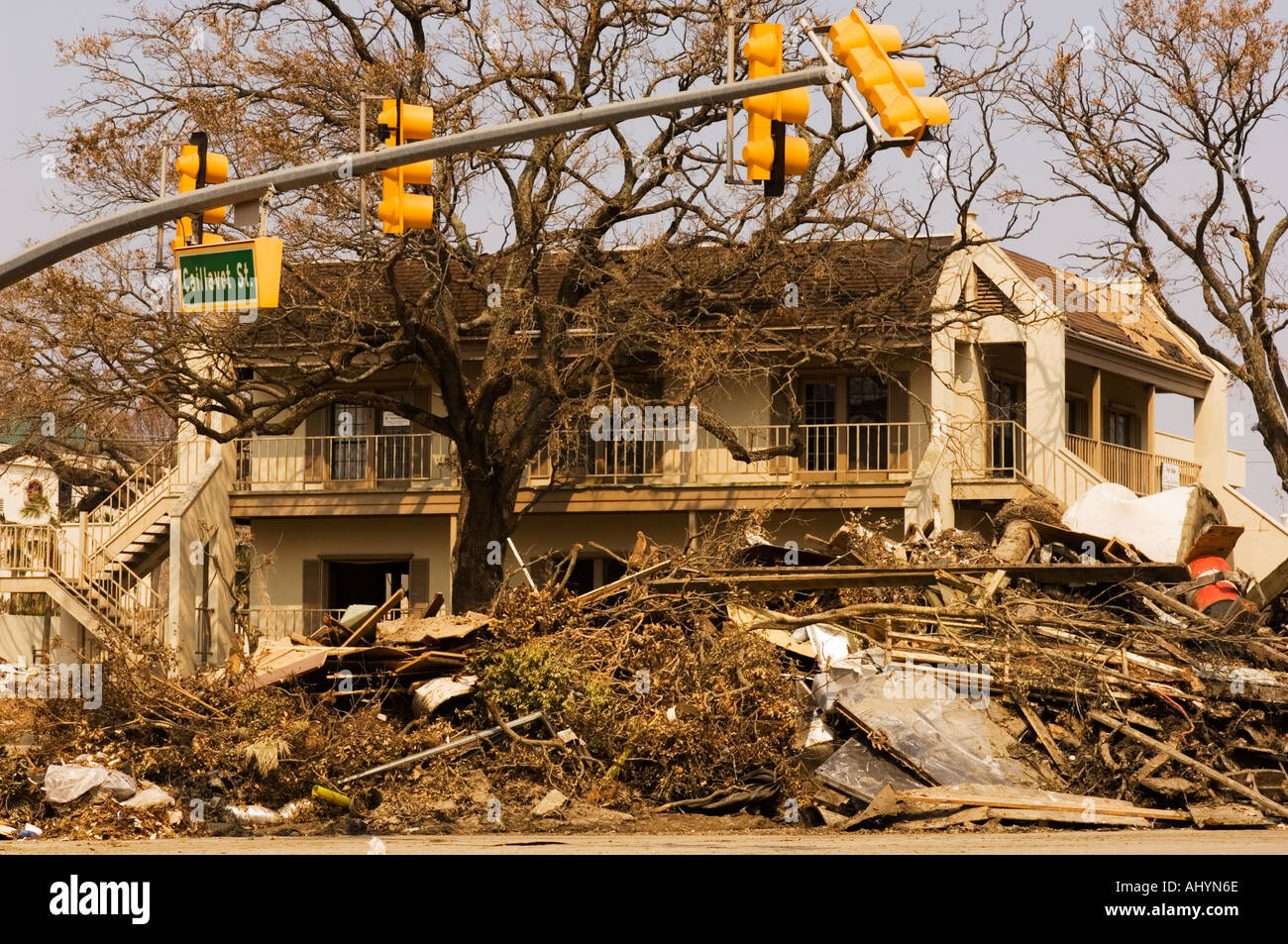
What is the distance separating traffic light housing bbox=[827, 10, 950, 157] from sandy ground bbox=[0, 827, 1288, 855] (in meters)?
5.21

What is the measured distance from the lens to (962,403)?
27.7 meters

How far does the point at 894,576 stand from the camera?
17.4 meters

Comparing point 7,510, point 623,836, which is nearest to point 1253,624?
point 623,836

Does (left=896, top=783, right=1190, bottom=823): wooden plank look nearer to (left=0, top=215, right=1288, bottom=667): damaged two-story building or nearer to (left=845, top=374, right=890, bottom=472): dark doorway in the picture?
(left=0, top=215, right=1288, bottom=667): damaged two-story building

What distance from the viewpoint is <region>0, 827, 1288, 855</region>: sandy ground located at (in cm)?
1160

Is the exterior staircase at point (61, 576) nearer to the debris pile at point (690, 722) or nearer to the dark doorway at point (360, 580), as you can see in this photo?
the dark doorway at point (360, 580)

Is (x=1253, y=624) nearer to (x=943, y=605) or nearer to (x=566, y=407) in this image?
(x=943, y=605)

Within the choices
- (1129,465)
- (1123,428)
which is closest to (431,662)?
(1129,465)

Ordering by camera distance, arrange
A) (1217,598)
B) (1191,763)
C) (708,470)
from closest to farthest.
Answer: (1191,763) → (1217,598) → (708,470)

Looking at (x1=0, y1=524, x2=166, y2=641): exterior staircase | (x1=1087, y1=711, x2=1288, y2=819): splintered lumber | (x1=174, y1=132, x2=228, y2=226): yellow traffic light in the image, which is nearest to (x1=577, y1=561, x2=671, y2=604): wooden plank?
(x1=1087, y1=711, x2=1288, y2=819): splintered lumber

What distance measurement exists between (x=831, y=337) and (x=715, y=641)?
327 inches

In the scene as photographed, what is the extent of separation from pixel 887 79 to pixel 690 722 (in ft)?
23.7

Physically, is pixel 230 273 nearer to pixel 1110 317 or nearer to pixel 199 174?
pixel 199 174

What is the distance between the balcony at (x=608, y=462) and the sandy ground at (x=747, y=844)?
44.1ft
